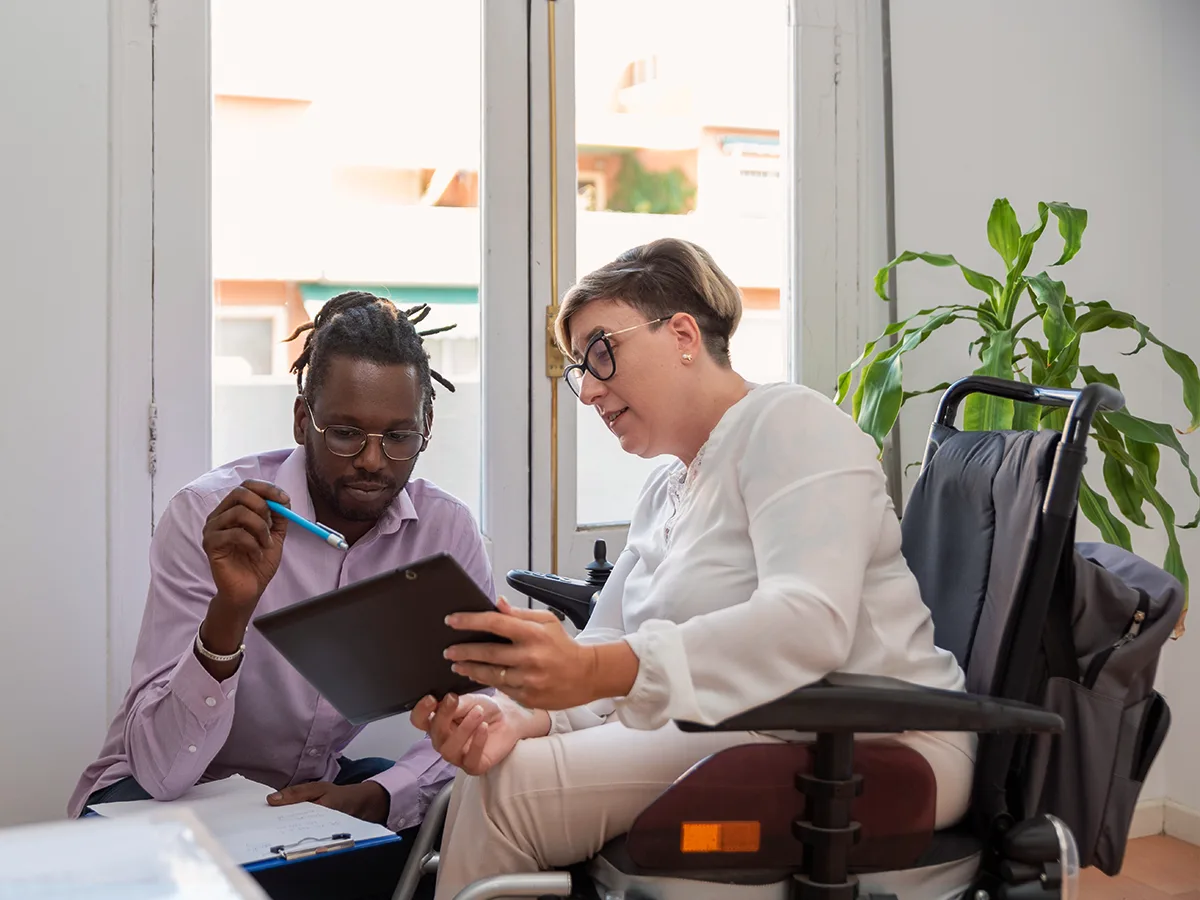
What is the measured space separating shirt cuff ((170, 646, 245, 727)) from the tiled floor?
195 centimetres

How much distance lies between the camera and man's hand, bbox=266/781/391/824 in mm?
1595

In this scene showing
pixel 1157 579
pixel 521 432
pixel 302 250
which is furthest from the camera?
pixel 521 432

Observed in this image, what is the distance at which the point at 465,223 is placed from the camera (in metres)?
2.40

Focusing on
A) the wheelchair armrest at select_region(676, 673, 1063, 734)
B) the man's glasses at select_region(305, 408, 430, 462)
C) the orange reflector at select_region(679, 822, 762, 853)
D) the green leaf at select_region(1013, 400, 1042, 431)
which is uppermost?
the green leaf at select_region(1013, 400, 1042, 431)

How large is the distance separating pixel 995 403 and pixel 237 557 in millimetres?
1494

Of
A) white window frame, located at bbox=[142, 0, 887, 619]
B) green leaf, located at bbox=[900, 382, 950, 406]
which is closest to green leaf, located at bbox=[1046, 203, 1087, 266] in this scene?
green leaf, located at bbox=[900, 382, 950, 406]

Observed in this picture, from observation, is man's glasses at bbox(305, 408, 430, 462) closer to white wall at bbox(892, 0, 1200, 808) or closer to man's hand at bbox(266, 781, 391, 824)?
man's hand at bbox(266, 781, 391, 824)

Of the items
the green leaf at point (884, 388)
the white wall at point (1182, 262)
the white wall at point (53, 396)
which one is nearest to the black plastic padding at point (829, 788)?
the green leaf at point (884, 388)

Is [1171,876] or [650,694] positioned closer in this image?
[650,694]

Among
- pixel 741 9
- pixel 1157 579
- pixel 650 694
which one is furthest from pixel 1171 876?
pixel 741 9

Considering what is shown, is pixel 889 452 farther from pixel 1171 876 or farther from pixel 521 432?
pixel 1171 876

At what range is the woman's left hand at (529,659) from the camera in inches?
45.9

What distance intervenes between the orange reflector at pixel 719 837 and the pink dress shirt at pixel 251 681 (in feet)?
1.96

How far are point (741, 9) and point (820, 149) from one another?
374mm
